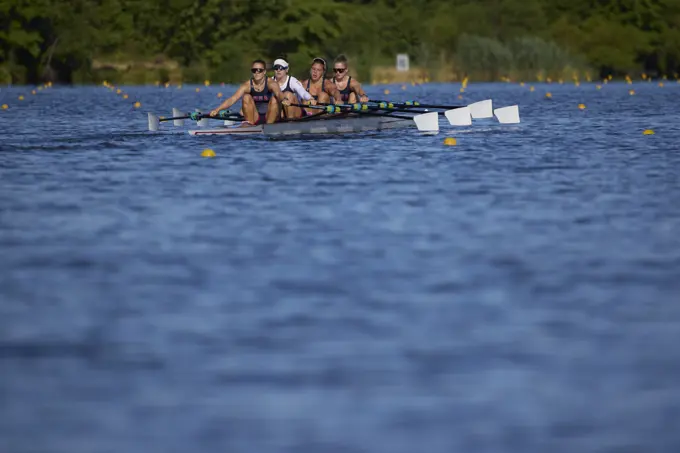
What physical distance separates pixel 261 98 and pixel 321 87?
271 cm

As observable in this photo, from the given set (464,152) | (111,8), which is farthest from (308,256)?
(111,8)

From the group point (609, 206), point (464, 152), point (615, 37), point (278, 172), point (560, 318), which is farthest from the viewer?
point (615, 37)

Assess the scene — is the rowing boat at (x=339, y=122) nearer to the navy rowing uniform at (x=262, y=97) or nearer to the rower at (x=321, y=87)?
the navy rowing uniform at (x=262, y=97)

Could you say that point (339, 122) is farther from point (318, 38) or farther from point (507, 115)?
point (318, 38)

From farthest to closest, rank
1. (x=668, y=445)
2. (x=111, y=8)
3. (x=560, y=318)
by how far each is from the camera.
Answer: (x=111, y=8)
(x=560, y=318)
(x=668, y=445)

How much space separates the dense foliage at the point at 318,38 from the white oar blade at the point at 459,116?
5510 centimetres

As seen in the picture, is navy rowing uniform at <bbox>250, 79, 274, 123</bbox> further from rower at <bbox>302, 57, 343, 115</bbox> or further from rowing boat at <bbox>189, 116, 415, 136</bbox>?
rower at <bbox>302, 57, 343, 115</bbox>

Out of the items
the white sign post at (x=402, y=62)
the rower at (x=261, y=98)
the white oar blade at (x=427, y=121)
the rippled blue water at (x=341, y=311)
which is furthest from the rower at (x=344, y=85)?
the white sign post at (x=402, y=62)

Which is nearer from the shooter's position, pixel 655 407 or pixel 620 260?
pixel 655 407

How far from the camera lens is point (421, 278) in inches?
519

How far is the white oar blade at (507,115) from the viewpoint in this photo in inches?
1476

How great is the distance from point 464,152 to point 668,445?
2039cm

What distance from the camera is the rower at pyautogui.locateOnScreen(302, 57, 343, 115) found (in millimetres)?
33344

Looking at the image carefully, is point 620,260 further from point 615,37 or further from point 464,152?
point 615,37
